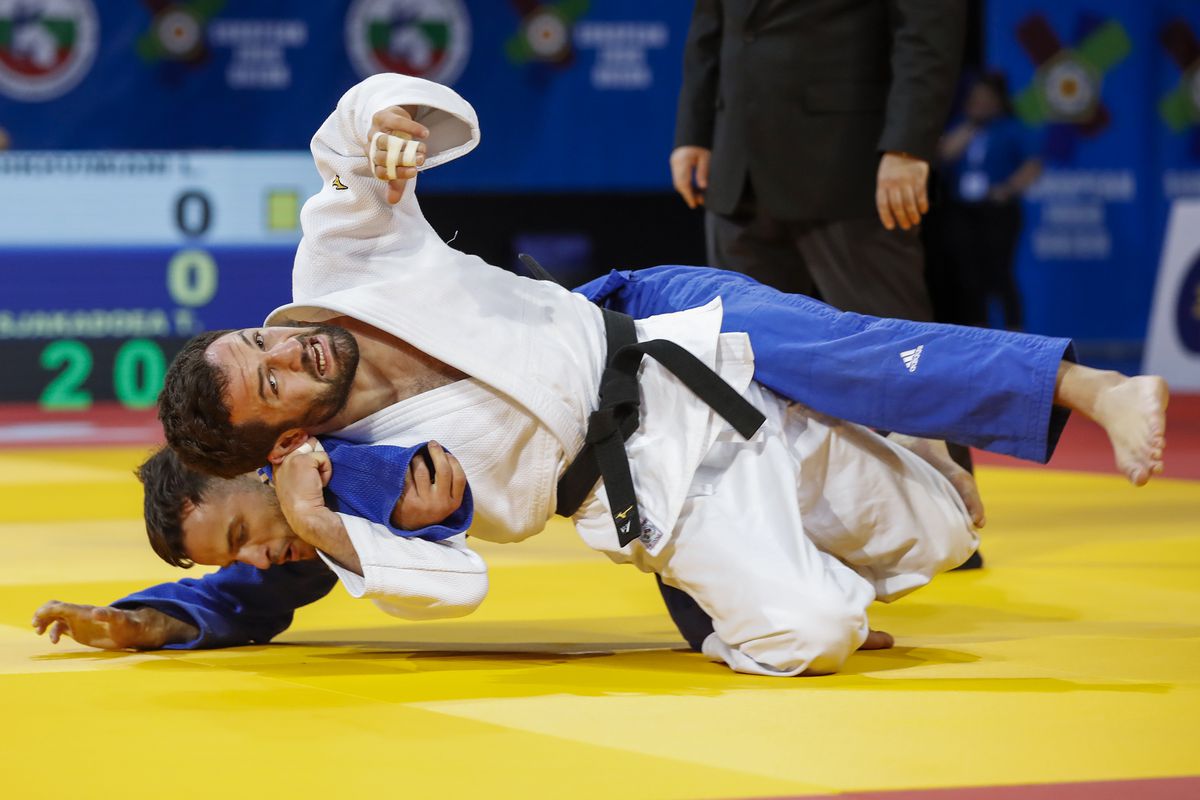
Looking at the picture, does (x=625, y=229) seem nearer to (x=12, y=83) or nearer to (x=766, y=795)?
(x=12, y=83)

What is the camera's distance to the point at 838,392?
2.94 metres

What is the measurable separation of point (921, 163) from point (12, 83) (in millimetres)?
7504

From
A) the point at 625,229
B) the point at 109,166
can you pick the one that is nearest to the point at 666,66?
the point at 625,229

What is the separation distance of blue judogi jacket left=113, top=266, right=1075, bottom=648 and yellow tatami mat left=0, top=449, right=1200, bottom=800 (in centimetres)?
11

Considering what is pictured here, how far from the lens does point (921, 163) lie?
3947mm

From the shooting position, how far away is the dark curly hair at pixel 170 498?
2852 millimetres

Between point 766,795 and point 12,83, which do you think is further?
point 12,83

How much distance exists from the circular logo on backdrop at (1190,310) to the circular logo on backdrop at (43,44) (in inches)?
251

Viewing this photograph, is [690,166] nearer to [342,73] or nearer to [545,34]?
[342,73]

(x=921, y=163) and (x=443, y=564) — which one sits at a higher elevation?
(x=921, y=163)

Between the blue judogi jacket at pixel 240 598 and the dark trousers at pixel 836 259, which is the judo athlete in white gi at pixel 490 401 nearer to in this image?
the blue judogi jacket at pixel 240 598

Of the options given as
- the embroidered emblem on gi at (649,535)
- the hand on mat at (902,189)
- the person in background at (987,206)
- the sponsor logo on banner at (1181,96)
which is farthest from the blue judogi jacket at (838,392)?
the sponsor logo on banner at (1181,96)

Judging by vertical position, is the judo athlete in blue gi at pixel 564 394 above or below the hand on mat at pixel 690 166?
below

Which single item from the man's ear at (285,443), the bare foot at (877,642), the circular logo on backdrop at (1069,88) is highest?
the circular logo on backdrop at (1069,88)
